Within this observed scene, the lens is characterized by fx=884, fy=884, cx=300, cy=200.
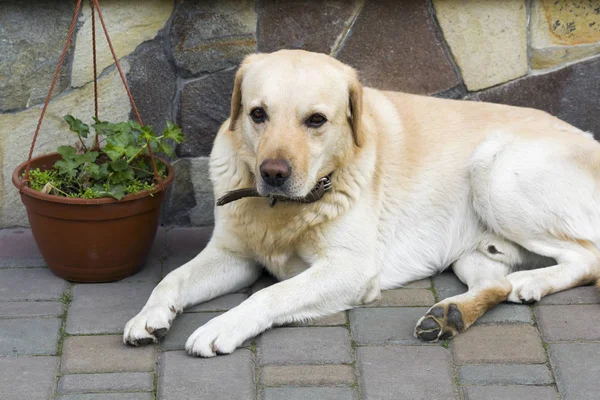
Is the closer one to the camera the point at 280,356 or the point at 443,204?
the point at 280,356

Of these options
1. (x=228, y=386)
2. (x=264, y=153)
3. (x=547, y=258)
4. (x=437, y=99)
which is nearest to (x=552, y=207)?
(x=547, y=258)

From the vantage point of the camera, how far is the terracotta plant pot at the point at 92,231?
378 cm

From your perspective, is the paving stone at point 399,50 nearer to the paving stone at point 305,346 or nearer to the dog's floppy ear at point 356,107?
the dog's floppy ear at point 356,107

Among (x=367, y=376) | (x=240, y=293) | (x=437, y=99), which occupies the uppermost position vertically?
(x=437, y=99)

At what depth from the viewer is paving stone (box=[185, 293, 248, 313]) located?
376cm

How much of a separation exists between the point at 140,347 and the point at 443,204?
5.12ft

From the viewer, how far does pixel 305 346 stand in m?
3.44

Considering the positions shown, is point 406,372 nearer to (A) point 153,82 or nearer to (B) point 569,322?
(B) point 569,322

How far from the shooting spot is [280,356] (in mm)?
3361

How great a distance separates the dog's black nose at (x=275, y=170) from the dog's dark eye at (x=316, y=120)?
227 mm

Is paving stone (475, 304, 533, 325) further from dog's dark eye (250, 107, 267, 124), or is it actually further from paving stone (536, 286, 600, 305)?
dog's dark eye (250, 107, 267, 124)

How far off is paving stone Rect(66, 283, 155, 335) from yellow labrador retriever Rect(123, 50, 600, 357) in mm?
185

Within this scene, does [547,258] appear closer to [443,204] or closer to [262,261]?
[443,204]

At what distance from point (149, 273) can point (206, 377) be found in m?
1.02
